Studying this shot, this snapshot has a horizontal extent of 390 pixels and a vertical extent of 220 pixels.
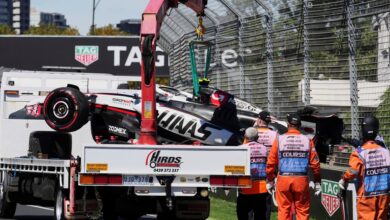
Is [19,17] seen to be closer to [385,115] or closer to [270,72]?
[270,72]

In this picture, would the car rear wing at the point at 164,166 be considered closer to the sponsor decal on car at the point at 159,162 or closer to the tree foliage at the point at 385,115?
the sponsor decal on car at the point at 159,162

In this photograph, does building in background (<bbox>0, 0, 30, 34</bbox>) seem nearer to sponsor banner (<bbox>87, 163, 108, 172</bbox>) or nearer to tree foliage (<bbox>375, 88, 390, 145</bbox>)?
tree foliage (<bbox>375, 88, 390, 145</bbox>)

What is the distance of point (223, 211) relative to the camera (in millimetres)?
19125

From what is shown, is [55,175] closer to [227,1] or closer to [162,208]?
[162,208]

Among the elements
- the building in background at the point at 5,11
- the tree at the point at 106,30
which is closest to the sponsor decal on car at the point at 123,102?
the tree at the point at 106,30

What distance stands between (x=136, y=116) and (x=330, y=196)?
3.22m

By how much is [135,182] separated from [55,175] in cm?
Answer: 251

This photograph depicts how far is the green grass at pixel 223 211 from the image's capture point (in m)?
17.8

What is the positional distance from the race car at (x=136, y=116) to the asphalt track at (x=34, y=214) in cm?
318

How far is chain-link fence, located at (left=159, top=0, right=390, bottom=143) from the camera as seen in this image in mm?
15508

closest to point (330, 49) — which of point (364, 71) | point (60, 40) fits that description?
point (364, 71)

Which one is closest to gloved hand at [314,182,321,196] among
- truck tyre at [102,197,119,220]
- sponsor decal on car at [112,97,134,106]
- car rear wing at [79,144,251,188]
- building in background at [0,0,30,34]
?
car rear wing at [79,144,251,188]

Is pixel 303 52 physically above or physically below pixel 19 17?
below

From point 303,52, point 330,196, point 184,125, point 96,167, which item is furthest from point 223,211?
point 96,167
